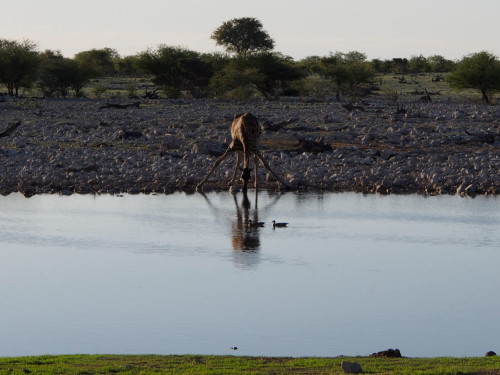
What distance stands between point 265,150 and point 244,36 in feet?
130

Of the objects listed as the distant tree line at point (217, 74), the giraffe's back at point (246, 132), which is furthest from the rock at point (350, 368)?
the distant tree line at point (217, 74)

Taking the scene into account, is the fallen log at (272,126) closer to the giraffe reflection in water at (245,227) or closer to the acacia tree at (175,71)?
the giraffe reflection in water at (245,227)

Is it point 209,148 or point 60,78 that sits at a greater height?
point 60,78

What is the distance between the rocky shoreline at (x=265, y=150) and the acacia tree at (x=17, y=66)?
13335 millimetres

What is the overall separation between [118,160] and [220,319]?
13968mm

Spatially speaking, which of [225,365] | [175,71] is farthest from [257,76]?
[225,365]

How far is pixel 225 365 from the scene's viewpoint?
27.6 feet

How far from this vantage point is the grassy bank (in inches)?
315

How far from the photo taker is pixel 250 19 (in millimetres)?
65062

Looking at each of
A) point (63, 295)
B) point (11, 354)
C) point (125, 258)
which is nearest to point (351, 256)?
point (125, 258)

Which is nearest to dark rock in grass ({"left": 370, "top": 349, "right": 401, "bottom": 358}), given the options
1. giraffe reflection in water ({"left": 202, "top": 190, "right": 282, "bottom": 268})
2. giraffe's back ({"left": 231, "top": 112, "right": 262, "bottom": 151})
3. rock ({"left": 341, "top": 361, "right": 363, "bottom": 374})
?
rock ({"left": 341, "top": 361, "right": 363, "bottom": 374})

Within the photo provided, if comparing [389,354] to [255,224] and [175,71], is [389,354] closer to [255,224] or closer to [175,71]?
[255,224]

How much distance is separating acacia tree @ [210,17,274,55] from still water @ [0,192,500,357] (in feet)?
147

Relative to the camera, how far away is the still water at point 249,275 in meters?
10.2
